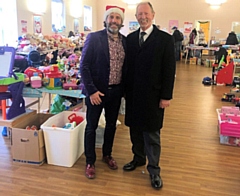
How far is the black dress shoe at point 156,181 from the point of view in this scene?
90.7 inches

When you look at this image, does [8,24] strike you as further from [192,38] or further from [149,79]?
[192,38]

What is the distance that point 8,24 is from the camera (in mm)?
7496

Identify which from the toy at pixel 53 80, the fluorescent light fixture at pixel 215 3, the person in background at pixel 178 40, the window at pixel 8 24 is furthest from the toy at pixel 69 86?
the fluorescent light fixture at pixel 215 3

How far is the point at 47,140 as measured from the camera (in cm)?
261

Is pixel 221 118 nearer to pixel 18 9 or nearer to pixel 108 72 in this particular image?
pixel 108 72

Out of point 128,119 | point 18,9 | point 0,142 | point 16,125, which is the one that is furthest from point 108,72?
point 18,9

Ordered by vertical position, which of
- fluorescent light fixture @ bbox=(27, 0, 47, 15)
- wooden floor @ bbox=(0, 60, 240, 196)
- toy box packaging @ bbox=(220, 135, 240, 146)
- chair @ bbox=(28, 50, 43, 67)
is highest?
fluorescent light fixture @ bbox=(27, 0, 47, 15)

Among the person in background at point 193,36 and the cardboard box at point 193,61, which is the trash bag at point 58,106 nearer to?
the cardboard box at point 193,61

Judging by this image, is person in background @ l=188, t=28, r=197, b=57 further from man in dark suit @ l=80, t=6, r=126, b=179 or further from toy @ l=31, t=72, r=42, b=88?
man in dark suit @ l=80, t=6, r=126, b=179

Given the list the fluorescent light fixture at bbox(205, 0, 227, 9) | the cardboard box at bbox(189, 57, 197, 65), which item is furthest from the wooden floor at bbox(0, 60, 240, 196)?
the fluorescent light fixture at bbox(205, 0, 227, 9)

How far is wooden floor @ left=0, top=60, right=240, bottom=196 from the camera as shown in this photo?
A: 89.3 inches

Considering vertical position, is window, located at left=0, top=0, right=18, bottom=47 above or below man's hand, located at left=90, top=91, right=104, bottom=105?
above

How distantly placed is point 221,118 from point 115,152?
55.8 inches

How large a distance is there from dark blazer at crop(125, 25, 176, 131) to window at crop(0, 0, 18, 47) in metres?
5.86
